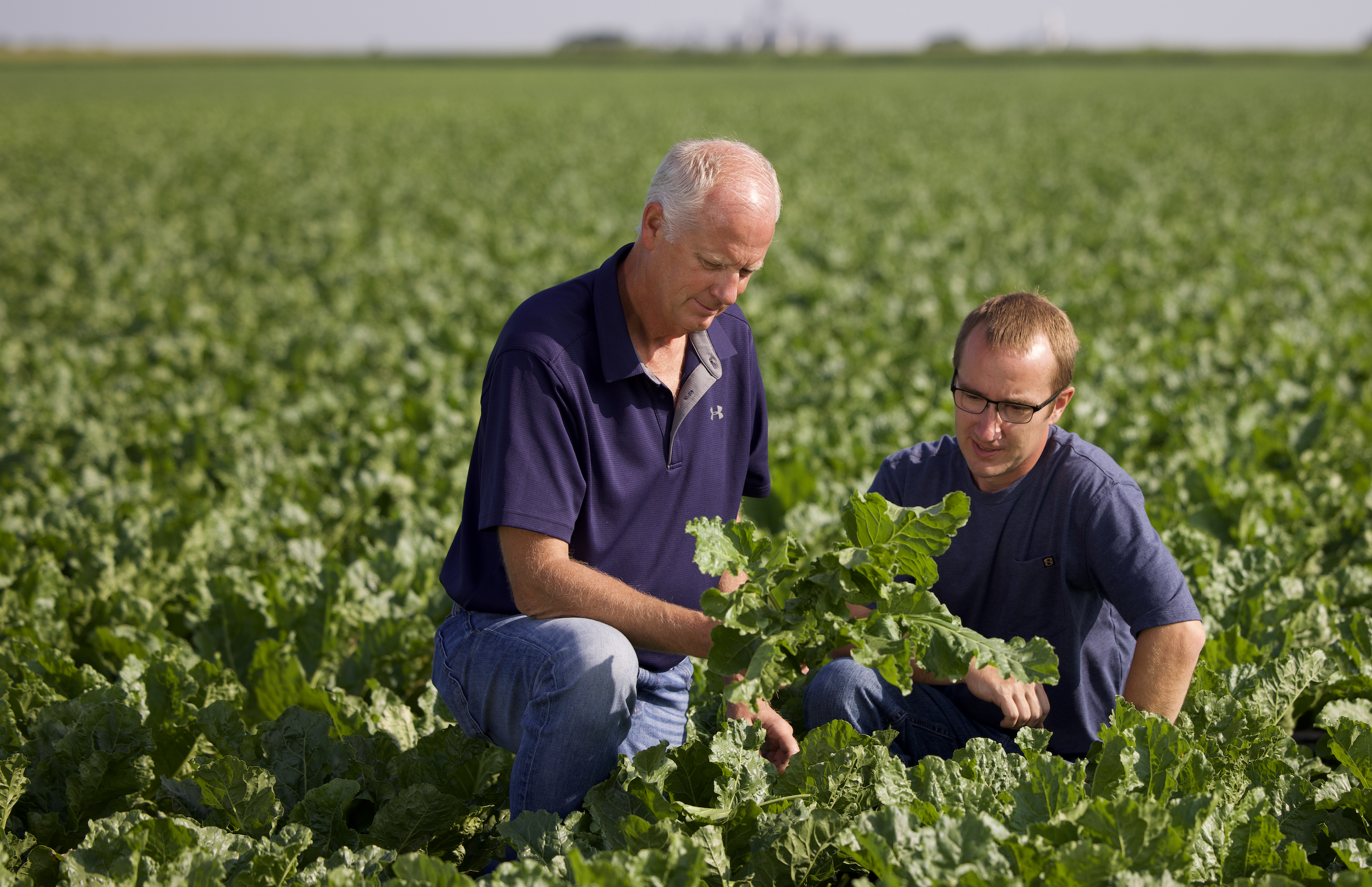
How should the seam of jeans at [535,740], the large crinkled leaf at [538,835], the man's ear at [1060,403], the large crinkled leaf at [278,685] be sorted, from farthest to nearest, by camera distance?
1. the large crinkled leaf at [278,685]
2. the man's ear at [1060,403]
3. the seam of jeans at [535,740]
4. the large crinkled leaf at [538,835]

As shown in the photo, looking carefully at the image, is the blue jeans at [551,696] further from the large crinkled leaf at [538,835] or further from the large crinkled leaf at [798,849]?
the large crinkled leaf at [798,849]

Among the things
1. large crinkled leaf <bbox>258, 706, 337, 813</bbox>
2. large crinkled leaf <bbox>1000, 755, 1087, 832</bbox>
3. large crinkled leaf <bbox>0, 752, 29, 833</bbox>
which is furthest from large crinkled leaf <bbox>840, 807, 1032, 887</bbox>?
large crinkled leaf <bbox>0, 752, 29, 833</bbox>

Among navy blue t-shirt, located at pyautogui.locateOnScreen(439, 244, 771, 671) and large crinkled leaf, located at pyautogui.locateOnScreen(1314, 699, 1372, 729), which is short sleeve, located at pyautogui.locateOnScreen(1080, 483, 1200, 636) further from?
navy blue t-shirt, located at pyautogui.locateOnScreen(439, 244, 771, 671)

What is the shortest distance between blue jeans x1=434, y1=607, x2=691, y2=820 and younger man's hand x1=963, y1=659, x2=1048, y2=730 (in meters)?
0.81

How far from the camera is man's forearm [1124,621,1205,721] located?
2666 mm

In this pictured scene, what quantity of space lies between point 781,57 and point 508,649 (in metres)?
89.9

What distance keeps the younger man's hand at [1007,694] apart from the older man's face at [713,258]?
1.08 meters

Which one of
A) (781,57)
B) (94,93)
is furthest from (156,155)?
(781,57)

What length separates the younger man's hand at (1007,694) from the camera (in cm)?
265

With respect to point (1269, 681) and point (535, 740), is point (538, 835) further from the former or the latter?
point (1269, 681)

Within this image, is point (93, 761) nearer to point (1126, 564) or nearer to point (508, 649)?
point (508, 649)

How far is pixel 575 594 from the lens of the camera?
263cm

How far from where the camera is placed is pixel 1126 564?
269cm

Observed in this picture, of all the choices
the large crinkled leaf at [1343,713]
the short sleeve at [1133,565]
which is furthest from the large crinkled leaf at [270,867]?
the large crinkled leaf at [1343,713]
